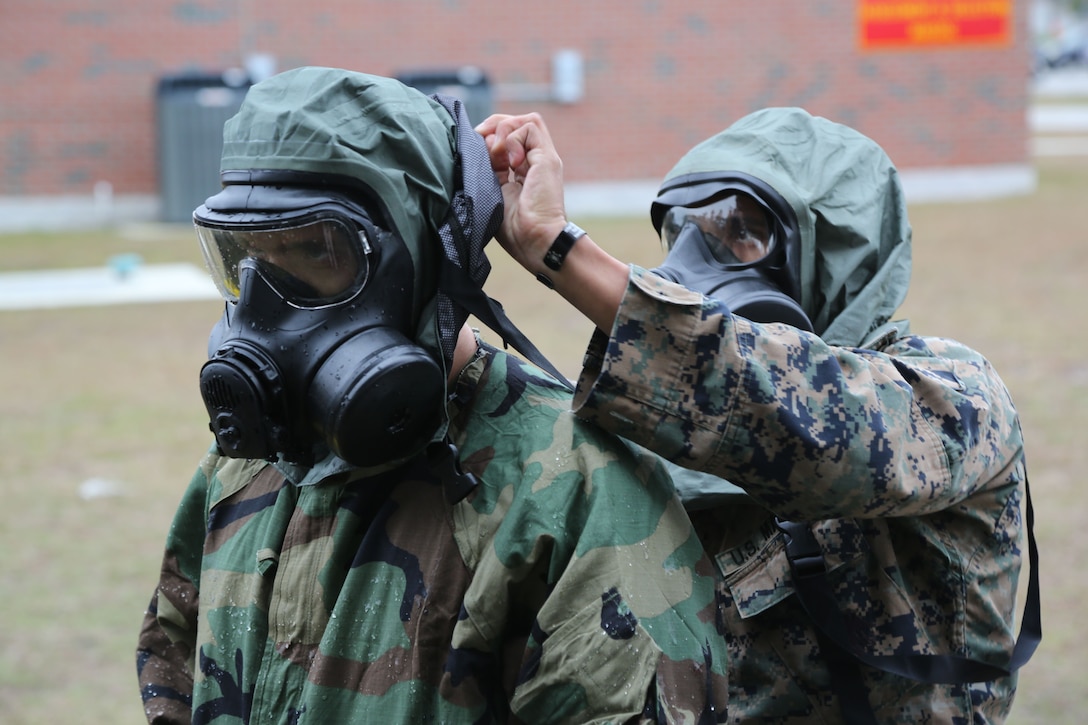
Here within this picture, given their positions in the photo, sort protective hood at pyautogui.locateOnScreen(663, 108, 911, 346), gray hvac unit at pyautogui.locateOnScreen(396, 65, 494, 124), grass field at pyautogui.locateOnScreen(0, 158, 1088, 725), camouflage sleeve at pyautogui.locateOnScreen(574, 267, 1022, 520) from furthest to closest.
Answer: gray hvac unit at pyautogui.locateOnScreen(396, 65, 494, 124) → grass field at pyautogui.locateOnScreen(0, 158, 1088, 725) → protective hood at pyautogui.locateOnScreen(663, 108, 911, 346) → camouflage sleeve at pyautogui.locateOnScreen(574, 267, 1022, 520)

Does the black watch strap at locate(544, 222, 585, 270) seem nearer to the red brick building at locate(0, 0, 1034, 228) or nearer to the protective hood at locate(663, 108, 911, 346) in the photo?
the protective hood at locate(663, 108, 911, 346)

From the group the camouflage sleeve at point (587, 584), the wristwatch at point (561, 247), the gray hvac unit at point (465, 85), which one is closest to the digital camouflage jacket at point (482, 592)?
the camouflage sleeve at point (587, 584)

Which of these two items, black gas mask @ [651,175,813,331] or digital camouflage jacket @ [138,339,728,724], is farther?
black gas mask @ [651,175,813,331]

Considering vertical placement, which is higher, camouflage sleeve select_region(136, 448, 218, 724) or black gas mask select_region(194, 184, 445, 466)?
black gas mask select_region(194, 184, 445, 466)

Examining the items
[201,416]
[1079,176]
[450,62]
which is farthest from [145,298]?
[1079,176]

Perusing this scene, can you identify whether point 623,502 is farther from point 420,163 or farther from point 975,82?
point 975,82

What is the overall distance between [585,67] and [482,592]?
48.1 feet

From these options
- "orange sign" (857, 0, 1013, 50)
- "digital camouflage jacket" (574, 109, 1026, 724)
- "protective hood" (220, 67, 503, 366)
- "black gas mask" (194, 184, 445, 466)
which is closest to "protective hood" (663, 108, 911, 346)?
"digital camouflage jacket" (574, 109, 1026, 724)

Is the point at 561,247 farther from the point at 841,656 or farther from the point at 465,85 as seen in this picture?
the point at 465,85

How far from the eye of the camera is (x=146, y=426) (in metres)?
7.43

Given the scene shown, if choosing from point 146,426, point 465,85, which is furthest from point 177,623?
point 465,85

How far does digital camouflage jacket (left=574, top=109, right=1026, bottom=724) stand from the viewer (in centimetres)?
189

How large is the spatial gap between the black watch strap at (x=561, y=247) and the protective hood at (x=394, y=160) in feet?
0.34

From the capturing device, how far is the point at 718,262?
253 centimetres
